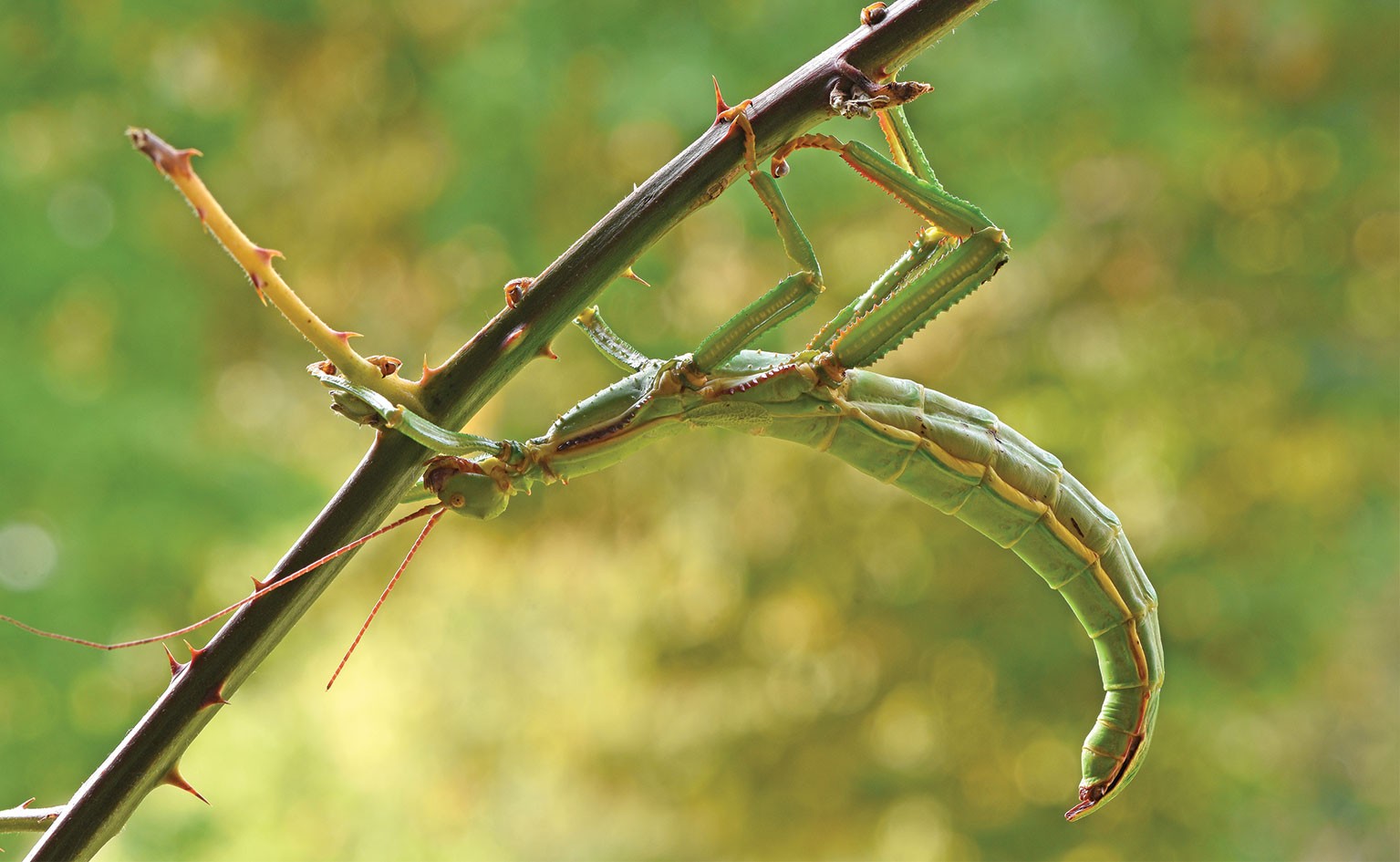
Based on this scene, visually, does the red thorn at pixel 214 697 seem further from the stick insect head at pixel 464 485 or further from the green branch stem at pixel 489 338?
the stick insect head at pixel 464 485

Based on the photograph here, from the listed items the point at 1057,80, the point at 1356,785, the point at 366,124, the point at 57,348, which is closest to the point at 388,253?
the point at 366,124

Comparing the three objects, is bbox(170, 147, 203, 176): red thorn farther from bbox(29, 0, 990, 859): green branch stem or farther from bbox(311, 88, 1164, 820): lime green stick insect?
bbox(311, 88, 1164, 820): lime green stick insect

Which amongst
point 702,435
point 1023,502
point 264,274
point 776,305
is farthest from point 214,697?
point 702,435

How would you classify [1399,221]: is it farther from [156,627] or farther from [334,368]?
[156,627]

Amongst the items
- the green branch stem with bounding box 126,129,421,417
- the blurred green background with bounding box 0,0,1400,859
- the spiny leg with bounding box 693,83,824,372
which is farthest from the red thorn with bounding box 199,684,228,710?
the blurred green background with bounding box 0,0,1400,859

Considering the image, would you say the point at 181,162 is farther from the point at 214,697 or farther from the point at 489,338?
the point at 214,697

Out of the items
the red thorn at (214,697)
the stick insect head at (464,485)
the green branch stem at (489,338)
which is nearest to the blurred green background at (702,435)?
the stick insect head at (464,485)
